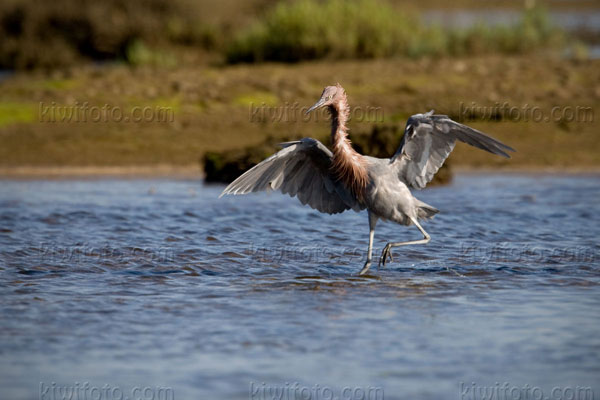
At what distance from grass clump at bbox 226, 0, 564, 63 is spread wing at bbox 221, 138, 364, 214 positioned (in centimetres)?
1151

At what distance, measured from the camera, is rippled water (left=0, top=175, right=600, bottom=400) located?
5465mm

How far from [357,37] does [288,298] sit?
1396cm

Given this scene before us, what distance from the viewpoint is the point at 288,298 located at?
7.39m

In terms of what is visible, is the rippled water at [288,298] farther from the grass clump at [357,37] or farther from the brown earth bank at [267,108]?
the grass clump at [357,37]

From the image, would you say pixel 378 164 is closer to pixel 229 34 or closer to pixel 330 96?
pixel 330 96

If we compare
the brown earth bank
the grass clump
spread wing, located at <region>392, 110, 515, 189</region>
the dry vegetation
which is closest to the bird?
spread wing, located at <region>392, 110, 515, 189</region>

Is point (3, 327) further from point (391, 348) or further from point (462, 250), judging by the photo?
point (462, 250)

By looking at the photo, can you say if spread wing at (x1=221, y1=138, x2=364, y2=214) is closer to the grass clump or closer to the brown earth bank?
the brown earth bank

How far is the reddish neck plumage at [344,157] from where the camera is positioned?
8242mm

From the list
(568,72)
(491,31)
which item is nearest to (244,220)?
(568,72)

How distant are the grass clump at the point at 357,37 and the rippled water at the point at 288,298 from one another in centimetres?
840

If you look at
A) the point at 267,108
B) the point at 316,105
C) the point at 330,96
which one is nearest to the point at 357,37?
the point at 267,108

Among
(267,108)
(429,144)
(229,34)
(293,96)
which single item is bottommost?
(429,144)

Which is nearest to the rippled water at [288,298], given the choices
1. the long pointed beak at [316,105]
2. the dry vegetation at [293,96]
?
the long pointed beak at [316,105]
